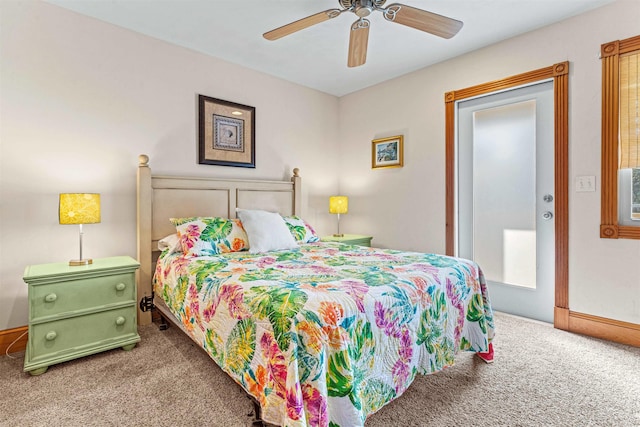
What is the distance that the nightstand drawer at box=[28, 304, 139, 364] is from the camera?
197cm

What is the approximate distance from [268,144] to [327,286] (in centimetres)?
258

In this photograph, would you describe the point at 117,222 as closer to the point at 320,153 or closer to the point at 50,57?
the point at 50,57

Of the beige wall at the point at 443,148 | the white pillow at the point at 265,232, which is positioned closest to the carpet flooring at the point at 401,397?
the beige wall at the point at 443,148

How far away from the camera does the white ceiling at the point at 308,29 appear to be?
94.6 inches

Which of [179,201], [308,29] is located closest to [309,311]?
[179,201]

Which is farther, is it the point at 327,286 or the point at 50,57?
the point at 50,57

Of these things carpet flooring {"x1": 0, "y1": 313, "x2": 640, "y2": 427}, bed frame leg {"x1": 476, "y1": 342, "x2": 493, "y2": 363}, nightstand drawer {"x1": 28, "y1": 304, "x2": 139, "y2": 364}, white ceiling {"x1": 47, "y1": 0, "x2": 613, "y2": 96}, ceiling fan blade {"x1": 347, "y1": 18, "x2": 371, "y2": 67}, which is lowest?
carpet flooring {"x1": 0, "y1": 313, "x2": 640, "y2": 427}

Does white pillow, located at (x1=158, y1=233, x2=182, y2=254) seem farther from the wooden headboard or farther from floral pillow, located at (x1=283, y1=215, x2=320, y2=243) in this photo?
floral pillow, located at (x1=283, y1=215, x2=320, y2=243)

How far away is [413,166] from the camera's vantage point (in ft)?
11.9

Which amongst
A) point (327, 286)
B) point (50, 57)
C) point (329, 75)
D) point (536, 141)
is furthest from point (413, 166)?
point (50, 57)

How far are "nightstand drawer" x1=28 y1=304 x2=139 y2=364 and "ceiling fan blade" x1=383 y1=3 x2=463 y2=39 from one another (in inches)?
105

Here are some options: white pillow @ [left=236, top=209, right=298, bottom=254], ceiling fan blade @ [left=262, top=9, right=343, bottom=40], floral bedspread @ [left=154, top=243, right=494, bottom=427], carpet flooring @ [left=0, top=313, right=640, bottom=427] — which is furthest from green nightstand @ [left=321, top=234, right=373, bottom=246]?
ceiling fan blade @ [left=262, top=9, right=343, bottom=40]

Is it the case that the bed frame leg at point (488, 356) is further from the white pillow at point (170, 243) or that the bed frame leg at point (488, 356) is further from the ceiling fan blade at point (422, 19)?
the white pillow at point (170, 243)

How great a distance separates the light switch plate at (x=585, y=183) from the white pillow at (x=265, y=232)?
2319mm
